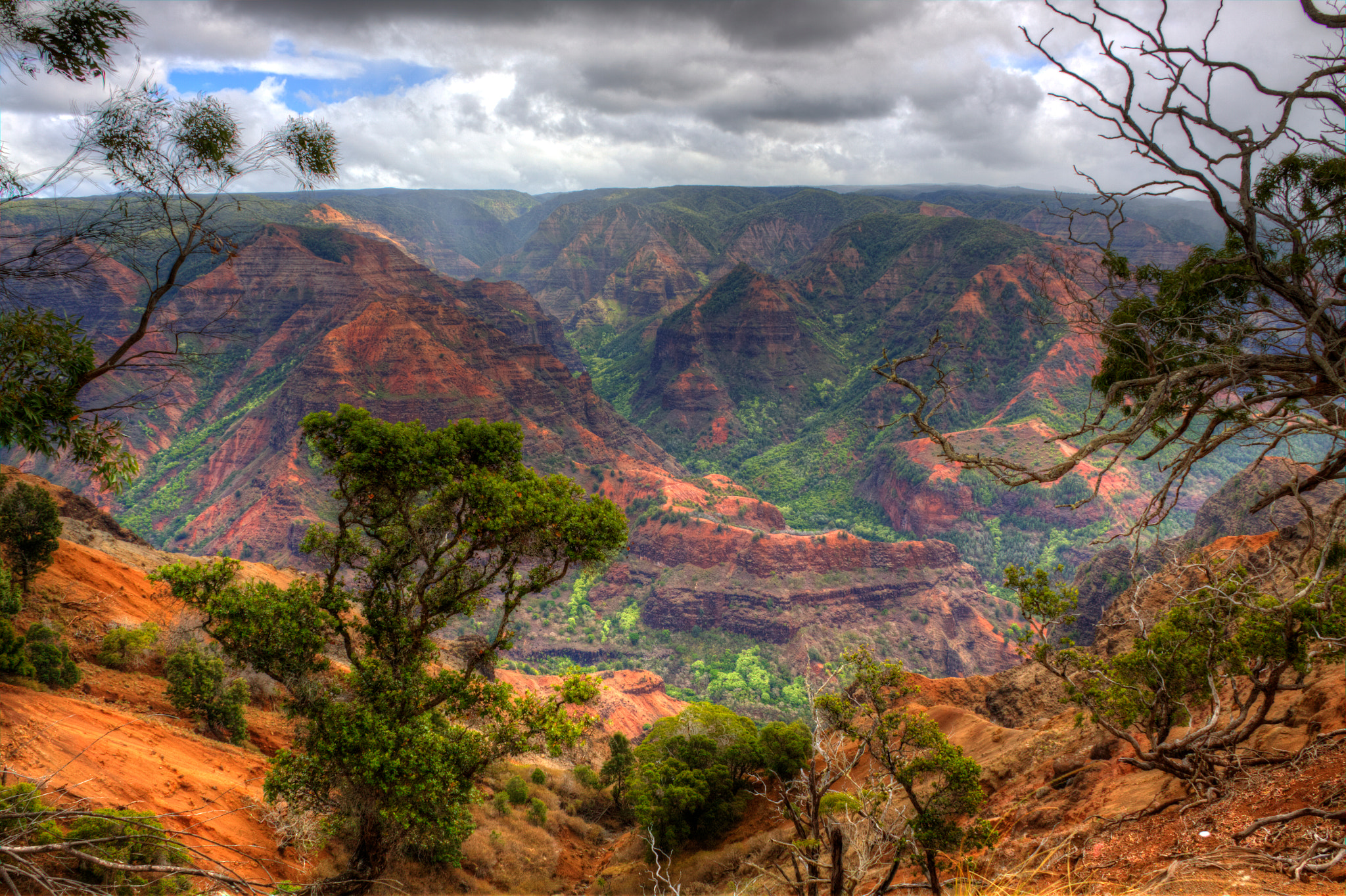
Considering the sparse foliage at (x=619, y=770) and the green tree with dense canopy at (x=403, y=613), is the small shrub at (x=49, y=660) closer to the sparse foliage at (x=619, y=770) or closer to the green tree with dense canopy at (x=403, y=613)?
the green tree with dense canopy at (x=403, y=613)

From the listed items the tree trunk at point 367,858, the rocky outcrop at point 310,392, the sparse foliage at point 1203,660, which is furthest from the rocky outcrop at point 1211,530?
the rocky outcrop at point 310,392

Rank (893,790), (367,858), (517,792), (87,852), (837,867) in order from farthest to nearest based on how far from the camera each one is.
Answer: (517,792) < (367,858) < (893,790) < (87,852) < (837,867)

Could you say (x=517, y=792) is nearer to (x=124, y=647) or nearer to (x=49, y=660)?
(x=124, y=647)

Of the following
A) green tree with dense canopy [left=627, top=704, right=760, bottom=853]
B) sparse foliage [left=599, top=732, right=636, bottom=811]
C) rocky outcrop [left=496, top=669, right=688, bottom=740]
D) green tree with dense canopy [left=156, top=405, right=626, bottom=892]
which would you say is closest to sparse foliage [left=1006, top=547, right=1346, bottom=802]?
green tree with dense canopy [left=156, top=405, right=626, bottom=892]

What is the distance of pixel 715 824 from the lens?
21094mm

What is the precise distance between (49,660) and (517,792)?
47.2 ft

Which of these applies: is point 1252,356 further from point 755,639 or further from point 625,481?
point 625,481

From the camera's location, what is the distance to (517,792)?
23.6m

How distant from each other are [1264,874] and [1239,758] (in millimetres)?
4251

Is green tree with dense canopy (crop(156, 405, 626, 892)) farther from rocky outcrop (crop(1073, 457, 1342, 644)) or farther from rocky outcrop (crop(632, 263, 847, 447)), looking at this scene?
rocky outcrop (crop(632, 263, 847, 447))

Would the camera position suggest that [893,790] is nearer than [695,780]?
Yes

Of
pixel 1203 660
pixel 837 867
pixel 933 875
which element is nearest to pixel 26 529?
pixel 837 867

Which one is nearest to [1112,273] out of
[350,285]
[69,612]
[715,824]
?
[715,824]

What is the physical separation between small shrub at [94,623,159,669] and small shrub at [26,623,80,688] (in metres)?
2.42
